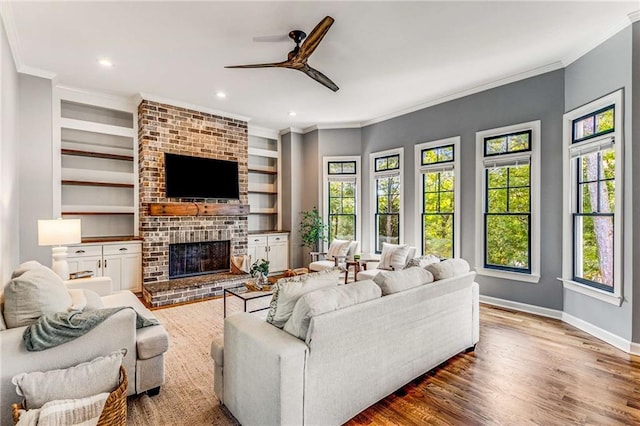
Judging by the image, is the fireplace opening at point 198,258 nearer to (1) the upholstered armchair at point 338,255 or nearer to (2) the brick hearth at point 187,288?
(2) the brick hearth at point 187,288

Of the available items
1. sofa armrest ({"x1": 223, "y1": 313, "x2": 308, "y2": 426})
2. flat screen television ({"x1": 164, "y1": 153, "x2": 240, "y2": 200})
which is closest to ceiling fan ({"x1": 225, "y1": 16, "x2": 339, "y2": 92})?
sofa armrest ({"x1": 223, "y1": 313, "x2": 308, "y2": 426})

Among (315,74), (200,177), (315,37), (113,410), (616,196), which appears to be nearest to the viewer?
(113,410)

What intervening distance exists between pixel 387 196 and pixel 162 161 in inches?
162

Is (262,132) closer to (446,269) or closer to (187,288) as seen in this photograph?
(187,288)

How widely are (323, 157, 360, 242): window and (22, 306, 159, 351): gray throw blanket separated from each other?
5110mm

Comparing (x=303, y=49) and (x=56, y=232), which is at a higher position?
(x=303, y=49)

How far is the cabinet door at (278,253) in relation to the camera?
683 centimetres

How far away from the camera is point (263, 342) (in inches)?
71.1

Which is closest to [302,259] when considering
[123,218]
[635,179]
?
[123,218]

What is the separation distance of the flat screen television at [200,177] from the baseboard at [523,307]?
184 inches

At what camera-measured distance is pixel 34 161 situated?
13.9 feet

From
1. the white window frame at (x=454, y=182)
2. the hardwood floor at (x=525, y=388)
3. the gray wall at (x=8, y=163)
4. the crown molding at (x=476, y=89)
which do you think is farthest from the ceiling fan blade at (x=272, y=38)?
the hardwood floor at (x=525, y=388)

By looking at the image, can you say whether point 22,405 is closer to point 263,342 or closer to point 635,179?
point 263,342

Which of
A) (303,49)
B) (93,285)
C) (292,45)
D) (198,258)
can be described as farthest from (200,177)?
(303,49)
